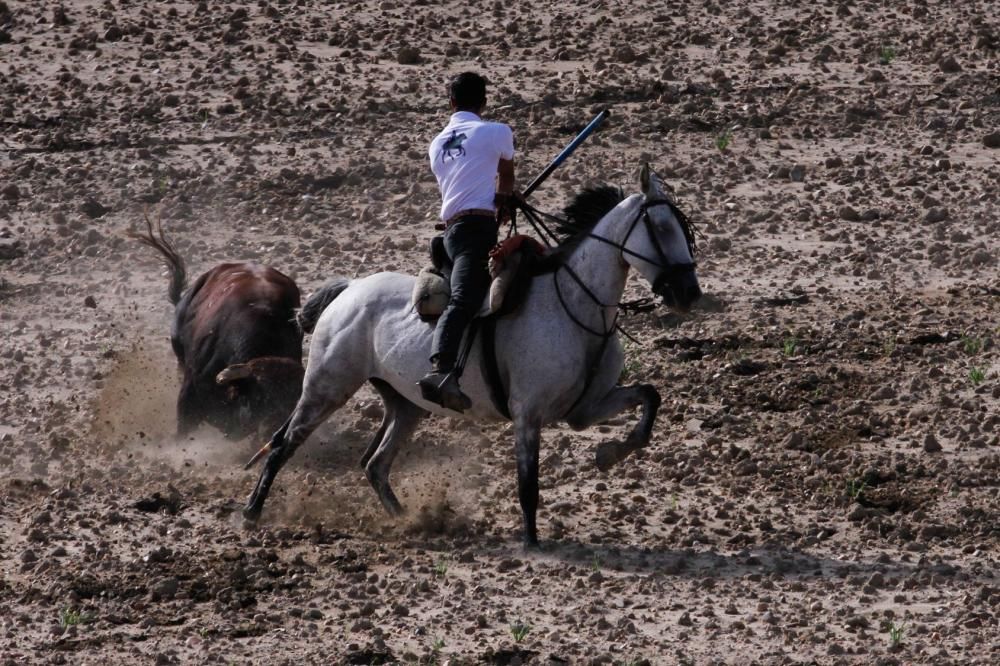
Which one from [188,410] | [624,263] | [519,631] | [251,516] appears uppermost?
[624,263]

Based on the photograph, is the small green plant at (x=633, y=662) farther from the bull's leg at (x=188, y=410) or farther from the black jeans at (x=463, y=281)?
the bull's leg at (x=188, y=410)

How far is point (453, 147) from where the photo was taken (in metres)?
9.68

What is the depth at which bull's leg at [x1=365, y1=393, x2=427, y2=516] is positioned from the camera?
10.4 m

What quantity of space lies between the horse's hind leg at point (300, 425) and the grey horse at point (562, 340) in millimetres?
30

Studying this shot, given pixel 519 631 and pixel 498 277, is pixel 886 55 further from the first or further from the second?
pixel 519 631

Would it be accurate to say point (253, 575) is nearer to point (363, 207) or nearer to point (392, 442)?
point (392, 442)

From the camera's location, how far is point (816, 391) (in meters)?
11.7

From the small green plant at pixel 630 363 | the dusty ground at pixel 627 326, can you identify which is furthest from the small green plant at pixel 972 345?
the small green plant at pixel 630 363

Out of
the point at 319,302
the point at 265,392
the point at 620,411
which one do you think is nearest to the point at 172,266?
the point at 265,392

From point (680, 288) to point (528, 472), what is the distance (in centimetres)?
119

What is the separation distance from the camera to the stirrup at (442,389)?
9805 millimetres

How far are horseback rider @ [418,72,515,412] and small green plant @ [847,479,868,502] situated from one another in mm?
2194

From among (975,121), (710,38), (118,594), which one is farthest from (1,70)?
(118,594)

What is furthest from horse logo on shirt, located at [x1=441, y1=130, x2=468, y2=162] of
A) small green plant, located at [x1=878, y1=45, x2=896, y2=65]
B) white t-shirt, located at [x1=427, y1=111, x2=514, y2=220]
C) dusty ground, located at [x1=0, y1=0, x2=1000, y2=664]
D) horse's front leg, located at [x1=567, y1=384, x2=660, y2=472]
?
small green plant, located at [x1=878, y1=45, x2=896, y2=65]
